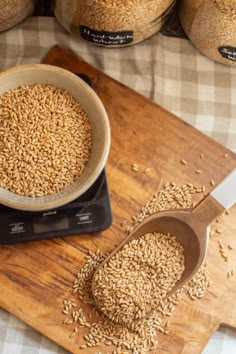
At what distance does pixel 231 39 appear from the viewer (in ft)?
4.29

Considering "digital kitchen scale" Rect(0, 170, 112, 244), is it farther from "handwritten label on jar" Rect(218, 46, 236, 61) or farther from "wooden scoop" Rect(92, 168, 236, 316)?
"handwritten label on jar" Rect(218, 46, 236, 61)

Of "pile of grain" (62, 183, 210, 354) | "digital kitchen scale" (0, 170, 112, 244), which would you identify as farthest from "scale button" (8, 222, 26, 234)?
"pile of grain" (62, 183, 210, 354)

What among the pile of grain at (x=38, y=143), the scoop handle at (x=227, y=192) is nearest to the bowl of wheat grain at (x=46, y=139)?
the pile of grain at (x=38, y=143)

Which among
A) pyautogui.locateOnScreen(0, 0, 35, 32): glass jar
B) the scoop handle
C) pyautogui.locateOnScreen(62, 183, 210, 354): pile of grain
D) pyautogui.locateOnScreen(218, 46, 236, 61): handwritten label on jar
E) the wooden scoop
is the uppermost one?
pyautogui.locateOnScreen(218, 46, 236, 61): handwritten label on jar

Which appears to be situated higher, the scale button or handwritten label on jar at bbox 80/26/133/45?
handwritten label on jar at bbox 80/26/133/45

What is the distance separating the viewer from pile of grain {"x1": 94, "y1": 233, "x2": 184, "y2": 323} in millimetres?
1281

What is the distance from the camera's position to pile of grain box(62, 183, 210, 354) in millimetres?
1310

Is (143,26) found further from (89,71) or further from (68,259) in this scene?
(68,259)

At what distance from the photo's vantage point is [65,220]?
4.35 feet

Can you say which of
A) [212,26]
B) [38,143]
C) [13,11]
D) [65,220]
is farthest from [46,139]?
[212,26]

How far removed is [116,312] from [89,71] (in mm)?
565

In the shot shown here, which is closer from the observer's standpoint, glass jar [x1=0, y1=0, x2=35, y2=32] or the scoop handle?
the scoop handle

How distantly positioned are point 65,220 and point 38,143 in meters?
0.19

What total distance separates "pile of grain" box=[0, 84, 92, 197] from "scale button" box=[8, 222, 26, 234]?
0.32 ft
